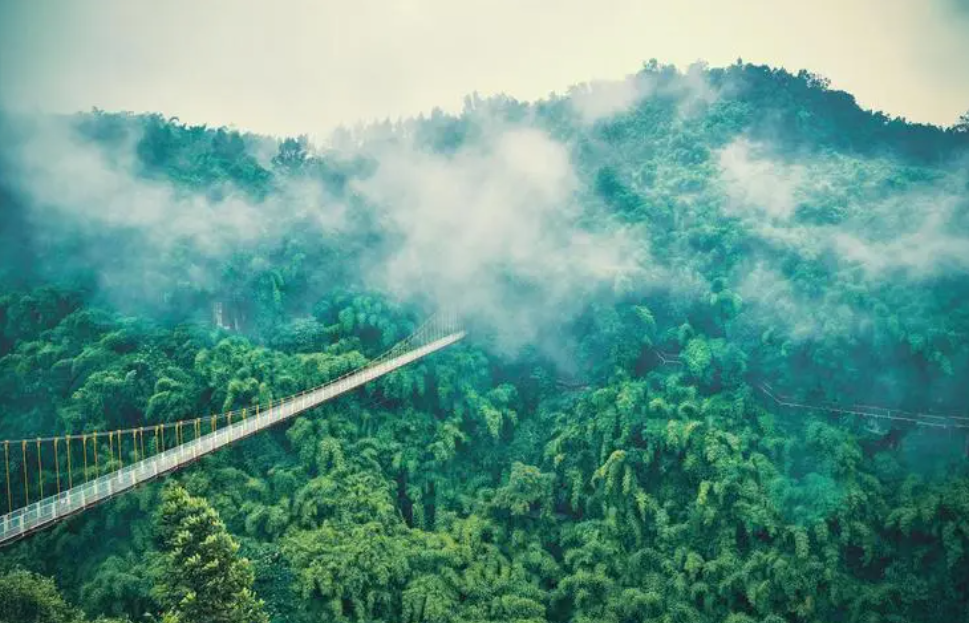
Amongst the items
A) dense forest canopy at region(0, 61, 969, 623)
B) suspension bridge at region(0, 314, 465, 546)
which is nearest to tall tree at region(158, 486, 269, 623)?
dense forest canopy at region(0, 61, 969, 623)

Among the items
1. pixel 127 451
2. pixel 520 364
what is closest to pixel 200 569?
pixel 127 451

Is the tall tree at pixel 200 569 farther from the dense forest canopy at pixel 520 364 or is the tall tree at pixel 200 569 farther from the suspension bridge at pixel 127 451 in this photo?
the suspension bridge at pixel 127 451

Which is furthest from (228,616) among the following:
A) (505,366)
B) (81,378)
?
(505,366)

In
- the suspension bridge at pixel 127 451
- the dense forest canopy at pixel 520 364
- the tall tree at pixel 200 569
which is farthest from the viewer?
the dense forest canopy at pixel 520 364

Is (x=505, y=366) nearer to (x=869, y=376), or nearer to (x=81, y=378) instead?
(x=869, y=376)

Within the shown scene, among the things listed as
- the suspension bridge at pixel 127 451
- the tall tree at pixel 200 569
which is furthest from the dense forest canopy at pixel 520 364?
the suspension bridge at pixel 127 451

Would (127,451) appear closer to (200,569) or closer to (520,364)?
(200,569)

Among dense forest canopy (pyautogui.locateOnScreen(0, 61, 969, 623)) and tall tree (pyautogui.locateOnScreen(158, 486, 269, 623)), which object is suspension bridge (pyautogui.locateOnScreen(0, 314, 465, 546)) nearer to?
dense forest canopy (pyautogui.locateOnScreen(0, 61, 969, 623))
